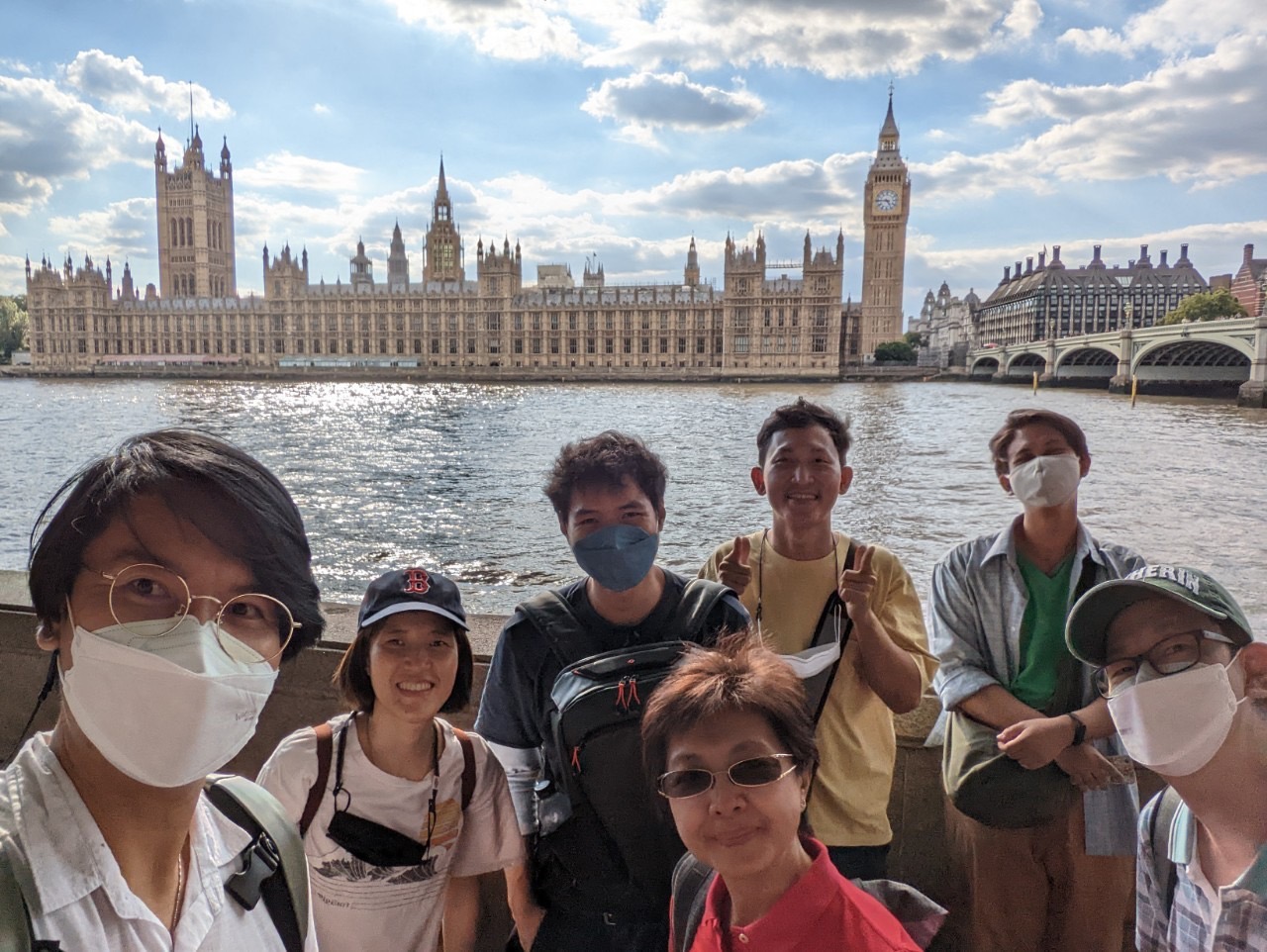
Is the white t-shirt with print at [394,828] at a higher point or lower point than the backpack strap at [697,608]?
lower

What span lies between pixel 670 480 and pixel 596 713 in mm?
12311

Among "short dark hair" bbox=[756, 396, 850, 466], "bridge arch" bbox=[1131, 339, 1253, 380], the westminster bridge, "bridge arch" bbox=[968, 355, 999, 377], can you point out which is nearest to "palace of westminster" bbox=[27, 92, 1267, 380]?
"bridge arch" bbox=[968, 355, 999, 377]

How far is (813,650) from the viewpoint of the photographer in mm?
1562

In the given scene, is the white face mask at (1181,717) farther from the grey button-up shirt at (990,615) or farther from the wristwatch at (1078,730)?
the grey button-up shirt at (990,615)

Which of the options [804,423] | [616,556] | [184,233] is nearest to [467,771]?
[616,556]

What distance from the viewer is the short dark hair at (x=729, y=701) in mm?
1056

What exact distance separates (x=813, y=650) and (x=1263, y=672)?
0.70m

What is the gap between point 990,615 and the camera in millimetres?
1590

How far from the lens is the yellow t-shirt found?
154 cm

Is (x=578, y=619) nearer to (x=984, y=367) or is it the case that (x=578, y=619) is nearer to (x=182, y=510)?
(x=182, y=510)

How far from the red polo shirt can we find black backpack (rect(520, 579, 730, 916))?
25 cm

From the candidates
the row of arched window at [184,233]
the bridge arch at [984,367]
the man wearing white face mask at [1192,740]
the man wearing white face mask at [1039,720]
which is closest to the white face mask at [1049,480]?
the man wearing white face mask at [1039,720]

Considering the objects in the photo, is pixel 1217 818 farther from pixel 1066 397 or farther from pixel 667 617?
pixel 1066 397

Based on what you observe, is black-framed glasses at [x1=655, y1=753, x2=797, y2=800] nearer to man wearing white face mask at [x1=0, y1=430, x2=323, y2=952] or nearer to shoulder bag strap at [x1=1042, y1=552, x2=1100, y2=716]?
man wearing white face mask at [x1=0, y1=430, x2=323, y2=952]
